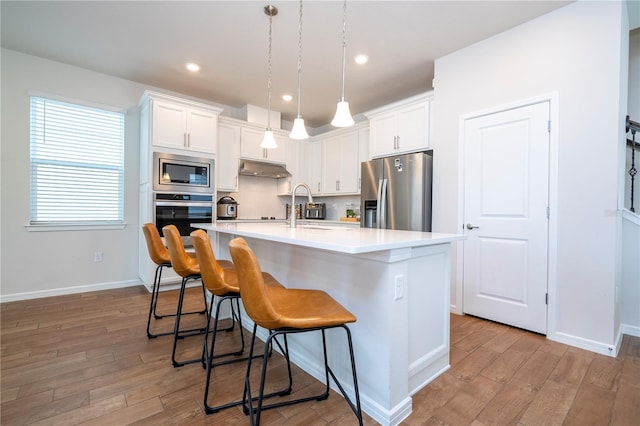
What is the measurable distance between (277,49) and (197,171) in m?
1.91

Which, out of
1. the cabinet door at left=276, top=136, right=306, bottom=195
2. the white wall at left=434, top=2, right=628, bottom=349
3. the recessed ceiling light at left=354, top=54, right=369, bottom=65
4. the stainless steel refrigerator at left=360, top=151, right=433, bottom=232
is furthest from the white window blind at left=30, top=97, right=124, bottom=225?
the white wall at left=434, top=2, right=628, bottom=349

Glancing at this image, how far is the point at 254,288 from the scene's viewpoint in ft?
3.82

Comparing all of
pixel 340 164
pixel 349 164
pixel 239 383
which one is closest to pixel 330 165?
pixel 340 164

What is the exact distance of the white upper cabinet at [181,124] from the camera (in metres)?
3.68

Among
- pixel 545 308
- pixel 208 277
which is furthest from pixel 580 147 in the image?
pixel 208 277

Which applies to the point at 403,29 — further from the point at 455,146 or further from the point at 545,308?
the point at 545,308

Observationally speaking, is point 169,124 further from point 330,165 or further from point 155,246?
point 330,165

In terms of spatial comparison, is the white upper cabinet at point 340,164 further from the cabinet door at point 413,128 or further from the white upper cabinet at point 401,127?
the cabinet door at point 413,128

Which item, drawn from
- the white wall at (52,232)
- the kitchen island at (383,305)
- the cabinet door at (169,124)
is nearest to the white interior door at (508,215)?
the kitchen island at (383,305)

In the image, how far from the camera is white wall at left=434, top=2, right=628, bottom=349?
2195 millimetres

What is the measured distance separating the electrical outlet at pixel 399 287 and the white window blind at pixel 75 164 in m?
3.95

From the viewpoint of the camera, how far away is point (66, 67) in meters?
3.58

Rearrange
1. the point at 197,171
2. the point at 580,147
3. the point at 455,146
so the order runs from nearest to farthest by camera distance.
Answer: the point at 580,147 → the point at 455,146 → the point at 197,171

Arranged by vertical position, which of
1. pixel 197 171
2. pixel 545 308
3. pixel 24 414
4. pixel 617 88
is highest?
pixel 617 88
